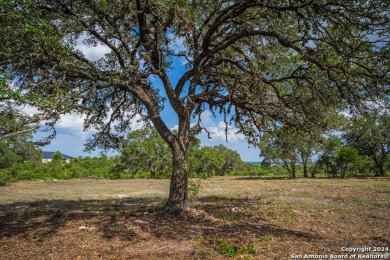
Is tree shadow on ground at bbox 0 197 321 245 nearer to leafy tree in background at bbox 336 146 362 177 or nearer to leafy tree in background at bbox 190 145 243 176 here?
leafy tree in background at bbox 336 146 362 177

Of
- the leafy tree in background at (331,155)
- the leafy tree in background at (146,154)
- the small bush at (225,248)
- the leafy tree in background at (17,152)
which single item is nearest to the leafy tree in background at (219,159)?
the leafy tree in background at (146,154)

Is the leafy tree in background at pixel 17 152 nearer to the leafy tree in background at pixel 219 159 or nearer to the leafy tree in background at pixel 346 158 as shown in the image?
the leafy tree in background at pixel 219 159

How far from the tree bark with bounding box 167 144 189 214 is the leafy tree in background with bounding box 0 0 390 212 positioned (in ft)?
0.13

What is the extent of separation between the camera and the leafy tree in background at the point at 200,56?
7.57 m

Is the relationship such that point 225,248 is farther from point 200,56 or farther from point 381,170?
point 381,170

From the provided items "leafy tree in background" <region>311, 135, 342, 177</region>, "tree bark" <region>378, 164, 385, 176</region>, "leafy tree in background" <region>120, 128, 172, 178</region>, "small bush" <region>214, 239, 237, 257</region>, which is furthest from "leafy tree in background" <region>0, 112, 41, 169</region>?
"tree bark" <region>378, 164, 385, 176</region>

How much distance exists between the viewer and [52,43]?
25.5ft

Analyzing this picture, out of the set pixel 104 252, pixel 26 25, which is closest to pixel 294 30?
pixel 26 25

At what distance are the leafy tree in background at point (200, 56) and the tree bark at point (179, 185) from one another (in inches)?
1.6

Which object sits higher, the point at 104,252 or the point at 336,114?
the point at 336,114

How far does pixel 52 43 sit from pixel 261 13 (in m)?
7.10

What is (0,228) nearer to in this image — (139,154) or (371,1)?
(371,1)

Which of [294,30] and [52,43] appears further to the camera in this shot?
[294,30]

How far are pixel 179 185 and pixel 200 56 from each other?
545cm
